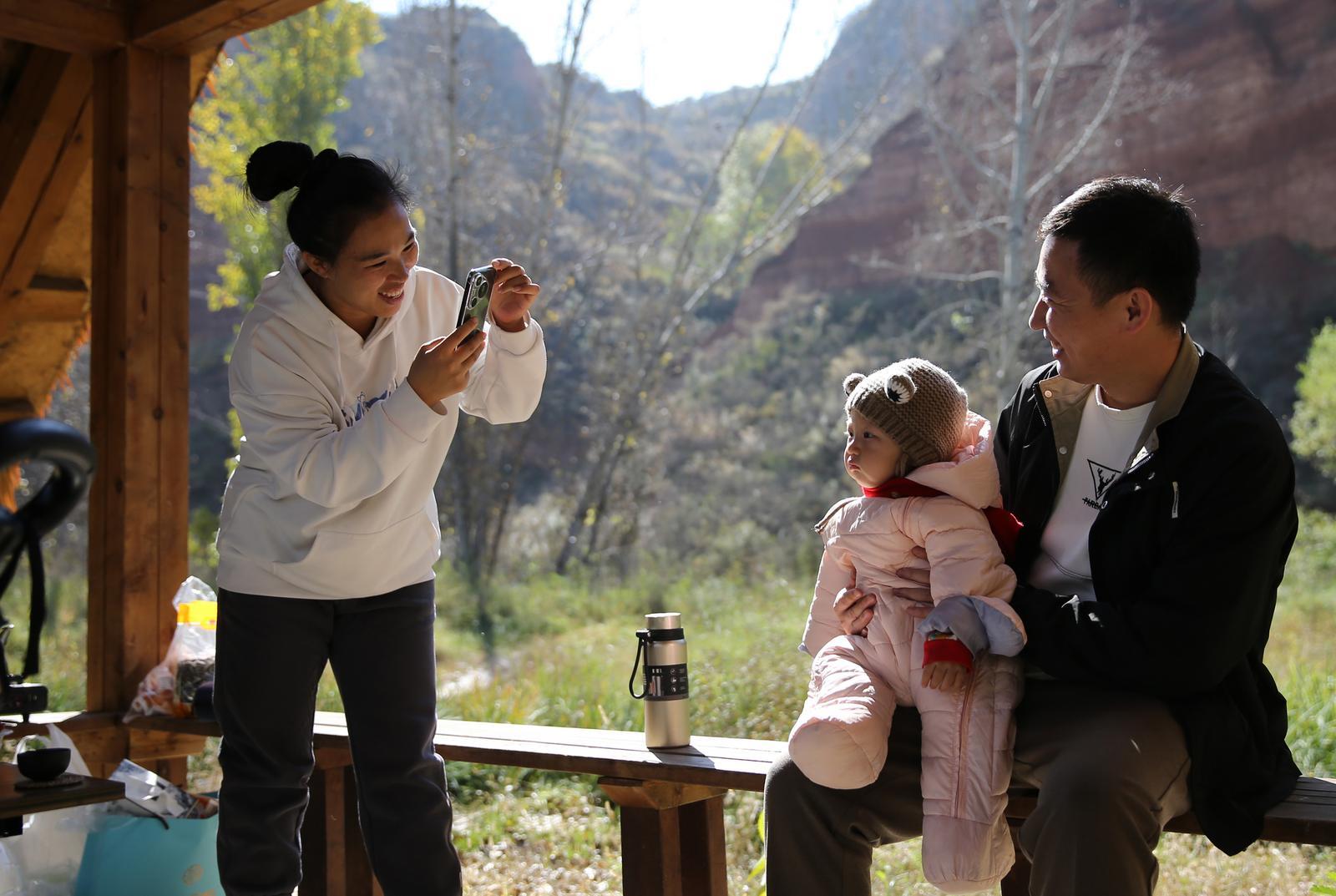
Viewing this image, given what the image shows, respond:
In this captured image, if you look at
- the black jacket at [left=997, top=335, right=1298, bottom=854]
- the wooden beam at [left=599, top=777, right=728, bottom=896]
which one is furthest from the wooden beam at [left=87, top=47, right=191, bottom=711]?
the black jacket at [left=997, top=335, right=1298, bottom=854]

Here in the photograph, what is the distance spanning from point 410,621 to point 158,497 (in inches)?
63.5

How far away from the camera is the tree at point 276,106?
1156cm

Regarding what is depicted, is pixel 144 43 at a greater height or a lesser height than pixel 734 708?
greater

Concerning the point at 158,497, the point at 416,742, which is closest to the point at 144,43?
the point at 158,497

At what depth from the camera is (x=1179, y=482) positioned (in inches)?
68.3

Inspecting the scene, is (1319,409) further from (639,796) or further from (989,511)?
(639,796)

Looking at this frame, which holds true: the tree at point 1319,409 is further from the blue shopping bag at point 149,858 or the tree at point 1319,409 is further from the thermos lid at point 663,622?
the blue shopping bag at point 149,858

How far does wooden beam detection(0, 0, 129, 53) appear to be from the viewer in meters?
3.17

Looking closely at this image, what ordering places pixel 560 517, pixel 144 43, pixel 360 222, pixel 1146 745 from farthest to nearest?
pixel 560 517 → pixel 144 43 → pixel 360 222 → pixel 1146 745

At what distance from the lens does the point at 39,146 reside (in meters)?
3.71

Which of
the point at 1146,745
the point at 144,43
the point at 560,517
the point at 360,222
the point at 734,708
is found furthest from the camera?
the point at 560,517

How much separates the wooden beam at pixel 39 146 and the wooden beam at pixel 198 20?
0.32 meters

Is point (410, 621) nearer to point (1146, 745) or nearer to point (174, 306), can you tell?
point (1146, 745)

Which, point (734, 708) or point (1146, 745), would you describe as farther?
point (734, 708)
